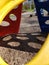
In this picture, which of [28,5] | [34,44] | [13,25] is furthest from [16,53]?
[28,5]

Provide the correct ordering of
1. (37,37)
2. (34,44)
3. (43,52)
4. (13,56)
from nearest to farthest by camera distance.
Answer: (43,52), (13,56), (34,44), (37,37)

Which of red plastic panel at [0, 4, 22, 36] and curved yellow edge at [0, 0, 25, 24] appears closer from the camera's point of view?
curved yellow edge at [0, 0, 25, 24]

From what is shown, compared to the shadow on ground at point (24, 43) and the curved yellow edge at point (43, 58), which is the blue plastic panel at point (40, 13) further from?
the curved yellow edge at point (43, 58)

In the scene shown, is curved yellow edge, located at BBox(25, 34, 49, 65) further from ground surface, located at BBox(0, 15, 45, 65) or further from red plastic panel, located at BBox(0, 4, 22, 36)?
red plastic panel, located at BBox(0, 4, 22, 36)

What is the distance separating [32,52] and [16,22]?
0.64 m

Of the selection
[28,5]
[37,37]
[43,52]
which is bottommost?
[28,5]

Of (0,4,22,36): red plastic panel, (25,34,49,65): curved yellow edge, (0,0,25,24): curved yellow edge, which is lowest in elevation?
(0,4,22,36): red plastic panel

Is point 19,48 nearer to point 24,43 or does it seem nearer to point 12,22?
point 24,43

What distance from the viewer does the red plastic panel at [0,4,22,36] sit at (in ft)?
5.83

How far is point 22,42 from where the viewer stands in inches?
55.0

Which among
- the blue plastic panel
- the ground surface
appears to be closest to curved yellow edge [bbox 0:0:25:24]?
the ground surface

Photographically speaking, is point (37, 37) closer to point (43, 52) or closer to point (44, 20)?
point (44, 20)

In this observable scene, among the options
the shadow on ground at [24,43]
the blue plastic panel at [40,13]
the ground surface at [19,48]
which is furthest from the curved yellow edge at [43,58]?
A: the blue plastic panel at [40,13]

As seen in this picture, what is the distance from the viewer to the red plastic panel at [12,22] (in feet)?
5.83
